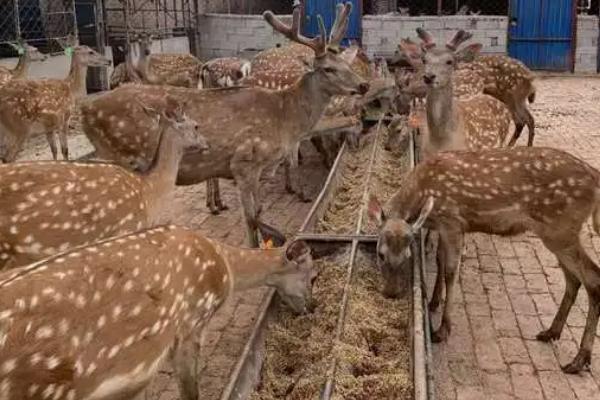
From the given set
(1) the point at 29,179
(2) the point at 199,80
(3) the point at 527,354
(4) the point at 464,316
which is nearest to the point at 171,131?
(1) the point at 29,179

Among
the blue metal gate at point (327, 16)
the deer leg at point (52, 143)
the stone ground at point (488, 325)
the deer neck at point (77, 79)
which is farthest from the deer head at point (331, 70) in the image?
the blue metal gate at point (327, 16)

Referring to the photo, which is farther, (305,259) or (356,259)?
(356,259)

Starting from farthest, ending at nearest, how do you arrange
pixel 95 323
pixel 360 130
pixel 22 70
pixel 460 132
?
pixel 22 70 < pixel 360 130 < pixel 460 132 < pixel 95 323

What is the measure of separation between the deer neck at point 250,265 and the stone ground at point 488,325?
0.18 metres

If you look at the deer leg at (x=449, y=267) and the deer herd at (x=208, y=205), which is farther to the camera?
the deer leg at (x=449, y=267)

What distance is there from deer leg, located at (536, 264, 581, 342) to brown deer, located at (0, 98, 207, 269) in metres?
2.75

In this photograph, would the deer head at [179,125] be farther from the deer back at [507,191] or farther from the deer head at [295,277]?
the deer back at [507,191]

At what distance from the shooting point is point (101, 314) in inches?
127

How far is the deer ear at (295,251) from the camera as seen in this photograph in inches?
191

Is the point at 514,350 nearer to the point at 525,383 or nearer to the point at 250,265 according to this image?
the point at 525,383

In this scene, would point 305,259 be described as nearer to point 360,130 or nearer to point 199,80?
point 360,130

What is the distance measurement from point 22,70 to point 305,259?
8151mm

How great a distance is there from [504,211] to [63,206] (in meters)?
2.78

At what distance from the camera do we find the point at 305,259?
493cm
